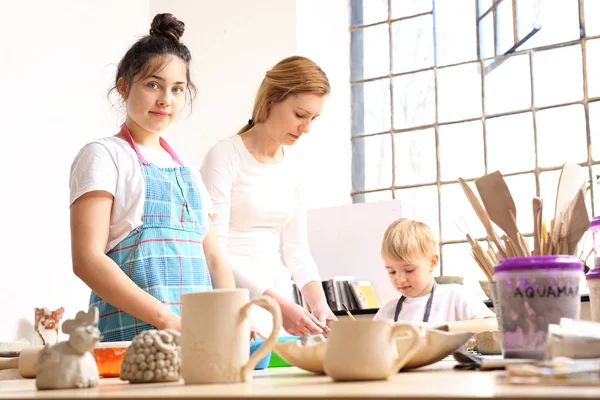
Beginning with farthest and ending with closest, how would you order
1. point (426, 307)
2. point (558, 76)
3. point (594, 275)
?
point (558, 76)
point (426, 307)
point (594, 275)

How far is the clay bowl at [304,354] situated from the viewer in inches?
34.6

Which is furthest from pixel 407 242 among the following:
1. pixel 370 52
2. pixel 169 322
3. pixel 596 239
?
pixel 370 52

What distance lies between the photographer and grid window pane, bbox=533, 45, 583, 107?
3.86m

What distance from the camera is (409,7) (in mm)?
4434

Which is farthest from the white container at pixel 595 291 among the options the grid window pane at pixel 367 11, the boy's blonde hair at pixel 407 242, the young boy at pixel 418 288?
the grid window pane at pixel 367 11

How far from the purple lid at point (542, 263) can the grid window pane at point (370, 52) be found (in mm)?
3654

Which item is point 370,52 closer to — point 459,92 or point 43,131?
point 459,92

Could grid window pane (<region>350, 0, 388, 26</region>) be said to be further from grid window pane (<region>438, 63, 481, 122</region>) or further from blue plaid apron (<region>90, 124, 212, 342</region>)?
blue plaid apron (<region>90, 124, 212, 342</region>)

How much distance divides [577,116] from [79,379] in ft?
11.5

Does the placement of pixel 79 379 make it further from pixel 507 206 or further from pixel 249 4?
pixel 249 4

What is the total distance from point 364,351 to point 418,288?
5.79 feet

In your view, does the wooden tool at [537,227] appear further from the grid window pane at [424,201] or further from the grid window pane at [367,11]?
the grid window pane at [367,11]

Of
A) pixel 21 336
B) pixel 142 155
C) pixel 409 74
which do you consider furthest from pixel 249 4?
pixel 142 155

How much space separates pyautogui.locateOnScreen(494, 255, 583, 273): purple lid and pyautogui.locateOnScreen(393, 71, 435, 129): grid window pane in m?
3.43
